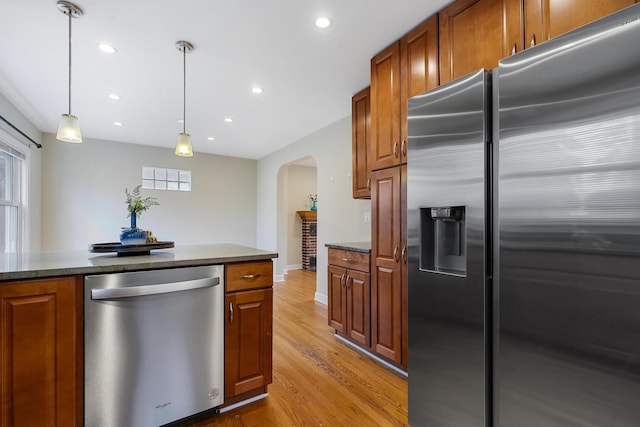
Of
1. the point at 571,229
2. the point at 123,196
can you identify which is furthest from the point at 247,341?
the point at 123,196

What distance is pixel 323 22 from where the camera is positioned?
204 cm

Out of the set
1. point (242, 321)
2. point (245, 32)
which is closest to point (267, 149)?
point (245, 32)

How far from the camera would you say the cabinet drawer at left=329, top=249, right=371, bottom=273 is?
2621 millimetres

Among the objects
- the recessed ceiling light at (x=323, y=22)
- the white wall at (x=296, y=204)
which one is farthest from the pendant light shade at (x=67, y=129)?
the white wall at (x=296, y=204)

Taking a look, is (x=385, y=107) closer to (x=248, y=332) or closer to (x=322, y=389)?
(x=248, y=332)

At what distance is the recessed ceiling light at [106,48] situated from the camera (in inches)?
90.7

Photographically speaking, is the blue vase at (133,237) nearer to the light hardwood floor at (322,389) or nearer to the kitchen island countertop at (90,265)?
the kitchen island countertop at (90,265)

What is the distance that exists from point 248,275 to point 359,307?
122cm

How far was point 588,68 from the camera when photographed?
3.32 ft

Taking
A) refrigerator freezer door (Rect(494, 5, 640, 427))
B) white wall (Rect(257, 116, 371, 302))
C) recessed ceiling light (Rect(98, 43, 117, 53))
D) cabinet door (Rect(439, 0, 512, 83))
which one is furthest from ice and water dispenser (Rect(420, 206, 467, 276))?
recessed ceiling light (Rect(98, 43, 117, 53))

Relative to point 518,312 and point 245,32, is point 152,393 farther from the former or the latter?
point 245,32

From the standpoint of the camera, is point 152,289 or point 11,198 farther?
point 11,198

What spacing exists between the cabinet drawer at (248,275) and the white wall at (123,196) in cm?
445

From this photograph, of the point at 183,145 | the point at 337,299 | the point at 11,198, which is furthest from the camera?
the point at 11,198
